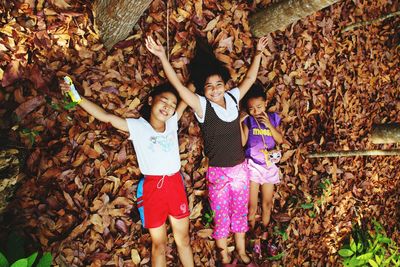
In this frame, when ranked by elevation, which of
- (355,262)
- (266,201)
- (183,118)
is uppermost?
(183,118)

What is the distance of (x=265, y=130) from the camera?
11.5 ft

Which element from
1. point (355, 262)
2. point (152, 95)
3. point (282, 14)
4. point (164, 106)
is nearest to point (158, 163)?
point (164, 106)

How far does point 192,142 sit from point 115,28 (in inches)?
54.2

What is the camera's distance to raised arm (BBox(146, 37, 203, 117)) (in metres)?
2.74

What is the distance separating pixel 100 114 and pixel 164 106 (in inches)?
22.8

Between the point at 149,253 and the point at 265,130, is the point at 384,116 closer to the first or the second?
the point at 265,130

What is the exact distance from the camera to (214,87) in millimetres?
3047

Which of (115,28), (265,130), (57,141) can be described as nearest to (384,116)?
(265,130)

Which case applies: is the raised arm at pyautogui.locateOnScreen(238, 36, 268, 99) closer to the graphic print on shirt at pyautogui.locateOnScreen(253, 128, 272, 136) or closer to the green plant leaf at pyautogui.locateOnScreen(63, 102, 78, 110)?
the graphic print on shirt at pyautogui.locateOnScreen(253, 128, 272, 136)

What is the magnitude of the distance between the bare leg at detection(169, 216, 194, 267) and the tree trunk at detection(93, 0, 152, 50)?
185cm

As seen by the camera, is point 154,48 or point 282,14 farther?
point 282,14

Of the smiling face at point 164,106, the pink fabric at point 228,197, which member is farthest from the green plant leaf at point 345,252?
the smiling face at point 164,106

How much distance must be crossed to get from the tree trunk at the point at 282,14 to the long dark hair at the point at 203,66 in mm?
632

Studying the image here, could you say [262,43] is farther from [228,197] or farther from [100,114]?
[100,114]
